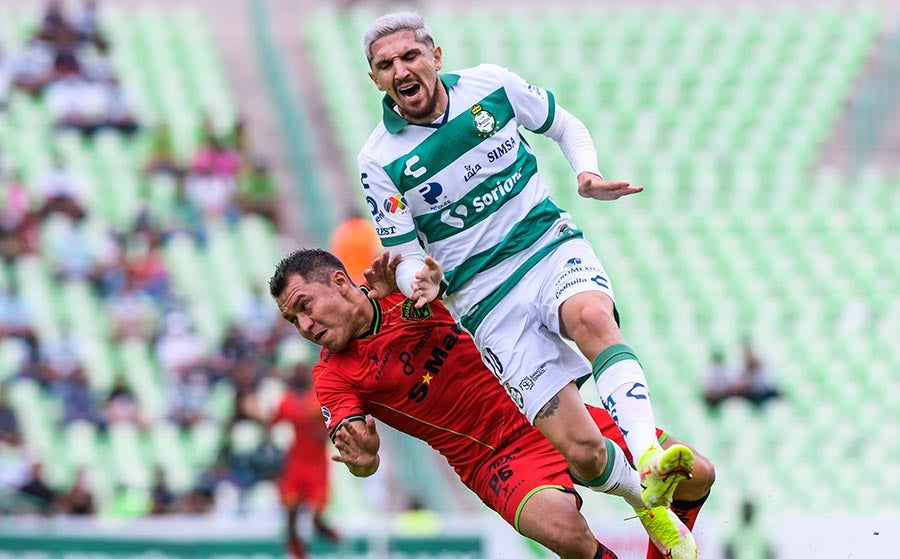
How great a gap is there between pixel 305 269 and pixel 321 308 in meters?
0.21

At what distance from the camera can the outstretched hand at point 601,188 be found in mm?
7543

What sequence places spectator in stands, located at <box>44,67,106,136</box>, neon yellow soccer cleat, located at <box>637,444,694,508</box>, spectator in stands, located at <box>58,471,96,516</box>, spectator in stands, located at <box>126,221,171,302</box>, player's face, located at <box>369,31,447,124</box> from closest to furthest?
neon yellow soccer cleat, located at <box>637,444,694,508</box>, player's face, located at <box>369,31,447,124</box>, spectator in stands, located at <box>58,471,96,516</box>, spectator in stands, located at <box>126,221,171,302</box>, spectator in stands, located at <box>44,67,106,136</box>

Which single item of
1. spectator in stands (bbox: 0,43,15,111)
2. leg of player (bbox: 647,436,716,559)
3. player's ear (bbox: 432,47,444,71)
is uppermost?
player's ear (bbox: 432,47,444,71)

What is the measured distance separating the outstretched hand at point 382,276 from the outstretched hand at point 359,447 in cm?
67

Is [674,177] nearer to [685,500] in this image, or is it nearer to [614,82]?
[614,82]

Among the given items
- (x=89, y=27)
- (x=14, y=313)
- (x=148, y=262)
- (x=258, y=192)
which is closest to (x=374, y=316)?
(x=14, y=313)

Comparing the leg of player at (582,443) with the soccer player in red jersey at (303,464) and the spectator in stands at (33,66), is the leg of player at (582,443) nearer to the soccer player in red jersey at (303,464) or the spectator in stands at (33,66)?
the soccer player in red jersey at (303,464)

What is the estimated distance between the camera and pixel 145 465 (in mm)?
17328

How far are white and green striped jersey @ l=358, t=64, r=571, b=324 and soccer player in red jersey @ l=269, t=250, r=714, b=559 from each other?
30cm

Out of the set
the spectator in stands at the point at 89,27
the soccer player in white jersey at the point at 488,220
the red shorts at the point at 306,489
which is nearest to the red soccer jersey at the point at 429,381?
the soccer player in white jersey at the point at 488,220

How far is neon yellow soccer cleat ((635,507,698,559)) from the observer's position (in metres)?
7.78

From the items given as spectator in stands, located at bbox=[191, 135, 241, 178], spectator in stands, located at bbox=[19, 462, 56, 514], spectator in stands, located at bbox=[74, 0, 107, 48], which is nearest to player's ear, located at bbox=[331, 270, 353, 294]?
spectator in stands, located at bbox=[19, 462, 56, 514]

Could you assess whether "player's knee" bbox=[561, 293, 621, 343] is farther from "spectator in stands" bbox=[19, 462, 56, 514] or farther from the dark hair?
"spectator in stands" bbox=[19, 462, 56, 514]

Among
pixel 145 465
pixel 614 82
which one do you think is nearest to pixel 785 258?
pixel 614 82
